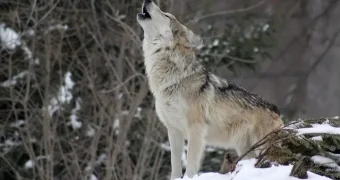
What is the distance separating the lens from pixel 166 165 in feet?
44.0

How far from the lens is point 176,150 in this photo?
6.57 metres

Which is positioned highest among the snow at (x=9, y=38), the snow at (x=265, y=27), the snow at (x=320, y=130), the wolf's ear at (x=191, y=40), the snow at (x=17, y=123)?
the snow at (x=265, y=27)

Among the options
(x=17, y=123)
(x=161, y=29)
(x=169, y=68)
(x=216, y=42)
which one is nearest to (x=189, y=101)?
(x=169, y=68)

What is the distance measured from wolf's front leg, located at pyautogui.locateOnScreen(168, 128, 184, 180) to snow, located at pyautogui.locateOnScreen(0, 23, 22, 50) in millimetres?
6568

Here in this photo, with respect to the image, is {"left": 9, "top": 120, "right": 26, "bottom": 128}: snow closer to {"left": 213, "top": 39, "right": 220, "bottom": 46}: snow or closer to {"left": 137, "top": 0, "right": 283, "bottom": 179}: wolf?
{"left": 213, "top": 39, "right": 220, "bottom": 46}: snow

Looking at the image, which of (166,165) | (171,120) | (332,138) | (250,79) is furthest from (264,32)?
(332,138)

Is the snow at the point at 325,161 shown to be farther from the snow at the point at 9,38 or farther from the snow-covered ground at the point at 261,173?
the snow at the point at 9,38

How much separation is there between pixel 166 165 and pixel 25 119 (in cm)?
260

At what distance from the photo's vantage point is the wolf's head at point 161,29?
670 centimetres

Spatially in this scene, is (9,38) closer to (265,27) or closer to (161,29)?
(265,27)

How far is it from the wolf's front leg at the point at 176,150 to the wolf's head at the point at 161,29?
0.80m

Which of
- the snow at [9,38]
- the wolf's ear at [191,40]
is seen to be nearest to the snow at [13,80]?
the snow at [9,38]

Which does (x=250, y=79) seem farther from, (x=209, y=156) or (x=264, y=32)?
(x=209, y=156)

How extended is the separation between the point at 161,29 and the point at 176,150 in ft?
3.56
